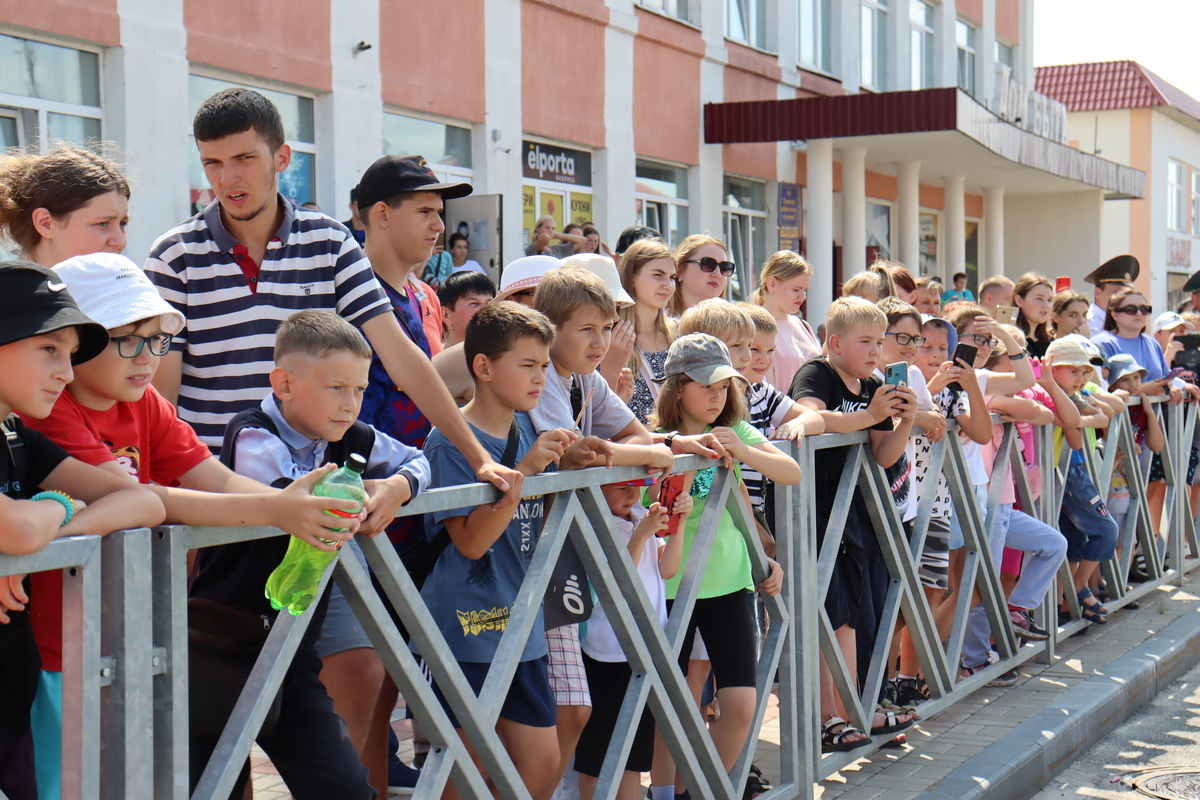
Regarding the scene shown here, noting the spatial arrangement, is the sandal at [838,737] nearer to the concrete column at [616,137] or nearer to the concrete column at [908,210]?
the concrete column at [616,137]

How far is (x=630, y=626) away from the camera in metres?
3.10

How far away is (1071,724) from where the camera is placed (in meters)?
4.76

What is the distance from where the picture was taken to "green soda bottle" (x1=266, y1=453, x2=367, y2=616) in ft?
7.14

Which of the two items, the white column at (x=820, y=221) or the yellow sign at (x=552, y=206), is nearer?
the yellow sign at (x=552, y=206)

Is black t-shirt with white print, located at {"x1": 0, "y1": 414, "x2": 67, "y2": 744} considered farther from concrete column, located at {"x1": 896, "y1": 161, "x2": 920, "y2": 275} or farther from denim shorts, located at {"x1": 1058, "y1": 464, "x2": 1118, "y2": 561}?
concrete column, located at {"x1": 896, "y1": 161, "x2": 920, "y2": 275}

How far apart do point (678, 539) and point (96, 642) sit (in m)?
1.88

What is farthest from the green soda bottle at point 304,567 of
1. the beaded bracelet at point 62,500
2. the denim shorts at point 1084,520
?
the denim shorts at point 1084,520

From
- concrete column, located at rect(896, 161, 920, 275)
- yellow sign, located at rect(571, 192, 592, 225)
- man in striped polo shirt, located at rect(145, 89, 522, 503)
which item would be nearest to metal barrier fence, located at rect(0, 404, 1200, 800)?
man in striped polo shirt, located at rect(145, 89, 522, 503)

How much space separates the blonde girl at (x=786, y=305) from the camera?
5.34 metres

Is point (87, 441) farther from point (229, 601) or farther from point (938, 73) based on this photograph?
point (938, 73)

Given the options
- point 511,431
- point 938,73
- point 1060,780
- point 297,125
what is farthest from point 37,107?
point 938,73

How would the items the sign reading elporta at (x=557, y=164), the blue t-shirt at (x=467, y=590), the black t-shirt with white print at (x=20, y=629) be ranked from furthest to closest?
the sign reading elporta at (x=557, y=164) < the blue t-shirt at (x=467, y=590) < the black t-shirt with white print at (x=20, y=629)

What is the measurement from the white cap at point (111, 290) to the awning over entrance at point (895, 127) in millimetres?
13952

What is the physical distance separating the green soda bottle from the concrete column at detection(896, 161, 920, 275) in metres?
18.5
